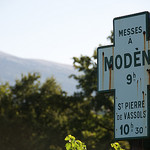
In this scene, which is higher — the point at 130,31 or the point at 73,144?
the point at 130,31

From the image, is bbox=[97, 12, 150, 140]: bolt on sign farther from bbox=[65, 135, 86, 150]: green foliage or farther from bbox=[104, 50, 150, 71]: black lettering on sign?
bbox=[65, 135, 86, 150]: green foliage

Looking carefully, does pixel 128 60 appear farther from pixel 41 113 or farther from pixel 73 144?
pixel 41 113

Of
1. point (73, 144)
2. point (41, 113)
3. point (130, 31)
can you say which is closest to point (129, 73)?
point (130, 31)

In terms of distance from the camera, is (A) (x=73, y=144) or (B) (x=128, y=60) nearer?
(A) (x=73, y=144)

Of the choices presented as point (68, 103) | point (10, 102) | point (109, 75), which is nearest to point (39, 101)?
point (10, 102)

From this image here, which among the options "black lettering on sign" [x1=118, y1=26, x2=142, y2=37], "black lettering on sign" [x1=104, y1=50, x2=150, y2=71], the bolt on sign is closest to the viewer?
the bolt on sign

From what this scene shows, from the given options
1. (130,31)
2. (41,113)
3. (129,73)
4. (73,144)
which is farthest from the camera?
(41,113)

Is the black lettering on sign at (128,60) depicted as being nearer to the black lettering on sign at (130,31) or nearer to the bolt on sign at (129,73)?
the bolt on sign at (129,73)

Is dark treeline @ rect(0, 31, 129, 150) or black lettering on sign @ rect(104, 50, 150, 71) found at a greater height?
dark treeline @ rect(0, 31, 129, 150)

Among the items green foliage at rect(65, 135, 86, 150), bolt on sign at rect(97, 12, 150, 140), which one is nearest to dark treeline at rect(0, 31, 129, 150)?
bolt on sign at rect(97, 12, 150, 140)

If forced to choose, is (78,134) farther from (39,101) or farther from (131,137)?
(131,137)

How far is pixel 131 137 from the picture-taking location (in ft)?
28.6

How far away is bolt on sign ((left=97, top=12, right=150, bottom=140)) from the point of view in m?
8.77

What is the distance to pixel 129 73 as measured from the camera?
9.03 m
